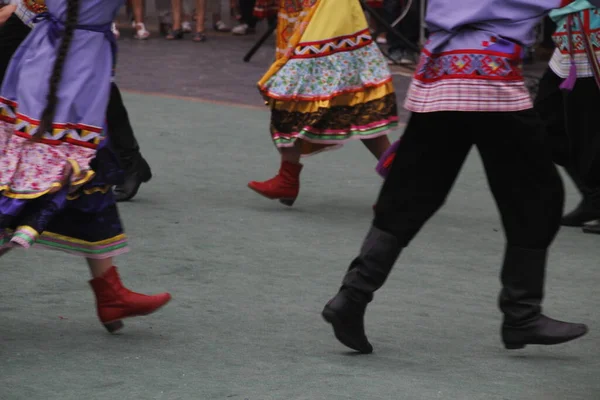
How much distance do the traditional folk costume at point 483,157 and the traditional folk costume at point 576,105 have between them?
1.54 meters

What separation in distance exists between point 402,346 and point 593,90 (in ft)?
7.22

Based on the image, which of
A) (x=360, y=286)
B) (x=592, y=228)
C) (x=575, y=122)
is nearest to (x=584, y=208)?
(x=592, y=228)

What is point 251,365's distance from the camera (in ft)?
12.5

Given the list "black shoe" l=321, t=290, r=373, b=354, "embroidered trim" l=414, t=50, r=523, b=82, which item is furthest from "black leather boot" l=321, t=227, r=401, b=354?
"embroidered trim" l=414, t=50, r=523, b=82

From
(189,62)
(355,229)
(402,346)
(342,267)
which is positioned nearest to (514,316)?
(402,346)

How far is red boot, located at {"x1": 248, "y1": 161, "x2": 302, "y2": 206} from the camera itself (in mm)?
6332

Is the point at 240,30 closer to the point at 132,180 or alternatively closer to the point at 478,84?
the point at 132,180

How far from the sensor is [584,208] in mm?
6094

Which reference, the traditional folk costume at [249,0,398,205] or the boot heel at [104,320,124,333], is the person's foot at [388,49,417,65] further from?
the boot heel at [104,320,124,333]

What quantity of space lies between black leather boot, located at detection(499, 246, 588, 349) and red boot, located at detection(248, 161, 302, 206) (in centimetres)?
252

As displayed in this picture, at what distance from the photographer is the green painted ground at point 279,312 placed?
144 inches

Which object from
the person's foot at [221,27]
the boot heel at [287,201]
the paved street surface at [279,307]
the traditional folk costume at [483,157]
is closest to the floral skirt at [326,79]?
the boot heel at [287,201]

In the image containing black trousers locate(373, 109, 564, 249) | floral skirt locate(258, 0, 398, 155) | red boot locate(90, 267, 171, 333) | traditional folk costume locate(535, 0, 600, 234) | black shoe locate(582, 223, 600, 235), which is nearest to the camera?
black trousers locate(373, 109, 564, 249)

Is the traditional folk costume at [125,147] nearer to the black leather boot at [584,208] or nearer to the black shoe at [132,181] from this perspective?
the black shoe at [132,181]
